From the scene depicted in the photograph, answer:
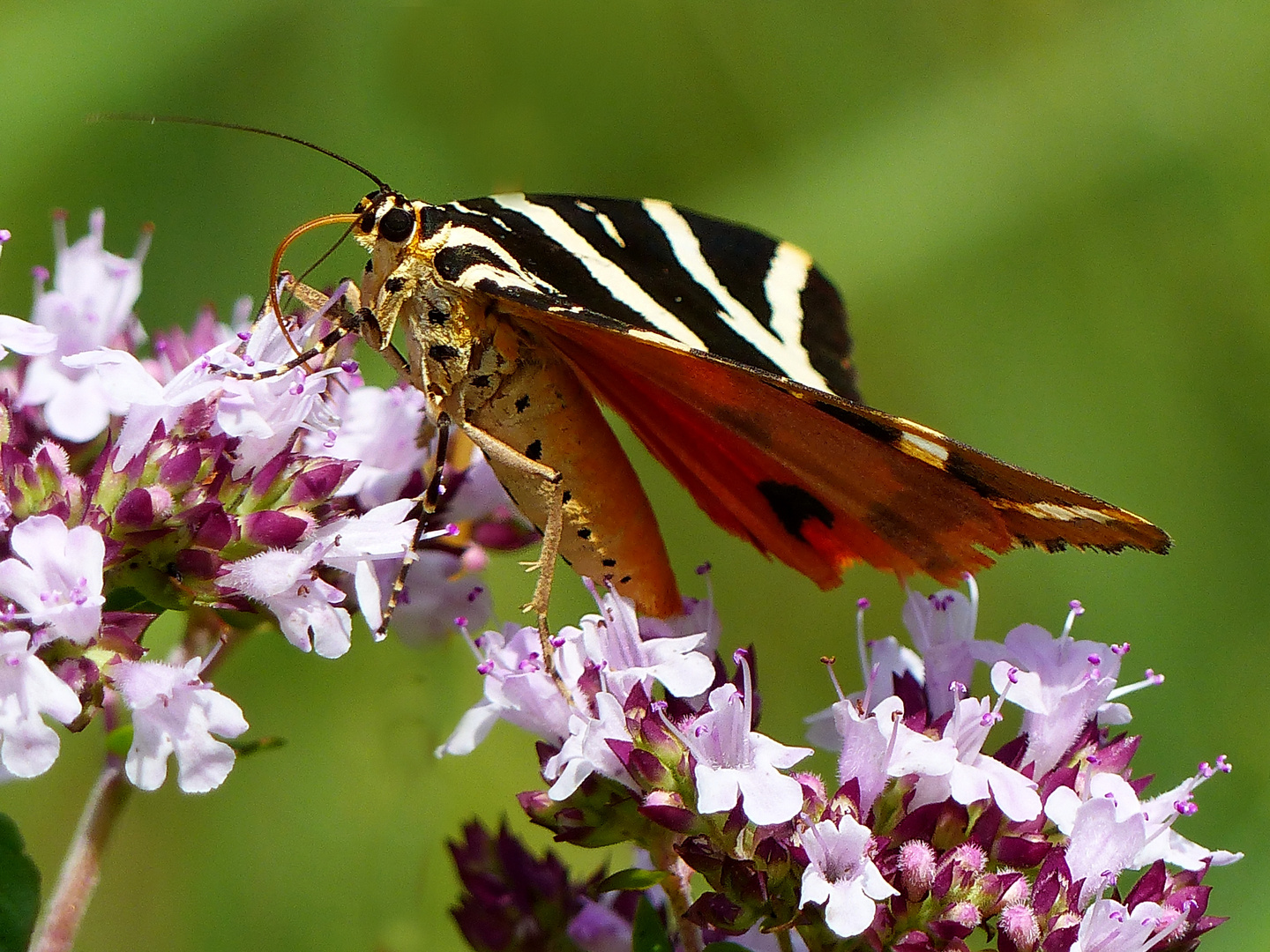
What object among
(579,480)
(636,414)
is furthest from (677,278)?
(579,480)

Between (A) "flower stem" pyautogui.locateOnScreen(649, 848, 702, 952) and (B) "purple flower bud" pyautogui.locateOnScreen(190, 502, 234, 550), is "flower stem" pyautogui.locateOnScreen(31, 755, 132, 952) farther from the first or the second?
(A) "flower stem" pyautogui.locateOnScreen(649, 848, 702, 952)

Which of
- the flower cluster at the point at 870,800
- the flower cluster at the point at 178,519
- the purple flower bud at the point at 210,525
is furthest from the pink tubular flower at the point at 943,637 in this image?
the purple flower bud at the point at 210,525

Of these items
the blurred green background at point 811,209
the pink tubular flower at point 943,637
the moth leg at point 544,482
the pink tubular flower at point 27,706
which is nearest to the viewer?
the pink tubular flower at point 27,706

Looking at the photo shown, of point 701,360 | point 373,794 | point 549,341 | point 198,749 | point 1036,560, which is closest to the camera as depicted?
point 198,749

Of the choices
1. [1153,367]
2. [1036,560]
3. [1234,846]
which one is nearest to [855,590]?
[1036,560]

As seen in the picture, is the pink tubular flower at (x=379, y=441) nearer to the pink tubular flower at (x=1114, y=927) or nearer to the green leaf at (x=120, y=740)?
the green leaf at (x=120, y=740)

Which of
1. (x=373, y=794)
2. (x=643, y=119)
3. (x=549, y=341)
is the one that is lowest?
(x=373, y=794)

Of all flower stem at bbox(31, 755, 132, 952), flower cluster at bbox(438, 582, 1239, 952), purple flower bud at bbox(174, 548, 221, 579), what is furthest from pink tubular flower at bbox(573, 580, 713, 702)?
flower stem at bbox(31, 755, 132, 952)

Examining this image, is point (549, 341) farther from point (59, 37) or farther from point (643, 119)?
point (643, 119)
